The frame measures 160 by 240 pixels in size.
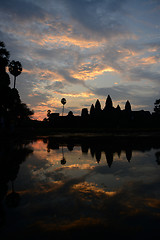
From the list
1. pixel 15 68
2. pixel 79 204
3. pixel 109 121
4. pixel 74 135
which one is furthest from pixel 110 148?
pixel 109 121

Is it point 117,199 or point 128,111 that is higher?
point 128,111

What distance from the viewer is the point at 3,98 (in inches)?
933

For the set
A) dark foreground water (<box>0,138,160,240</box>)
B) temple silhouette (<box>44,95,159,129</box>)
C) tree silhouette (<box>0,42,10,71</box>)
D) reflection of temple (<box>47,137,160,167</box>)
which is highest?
tree silhouette (<box>0,42,10,71</box>)

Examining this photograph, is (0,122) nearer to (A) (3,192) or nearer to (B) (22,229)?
(A) (3,192)

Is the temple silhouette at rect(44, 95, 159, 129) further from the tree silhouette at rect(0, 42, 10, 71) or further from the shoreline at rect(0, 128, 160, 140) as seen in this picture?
the tree silhouette at rect(0, 42, 10, 71)

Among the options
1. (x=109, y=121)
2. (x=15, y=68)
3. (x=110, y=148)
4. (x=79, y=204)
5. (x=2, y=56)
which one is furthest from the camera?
(x=109, y=121)

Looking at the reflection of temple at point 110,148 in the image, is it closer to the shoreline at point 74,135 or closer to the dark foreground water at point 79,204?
the dark foreground water at point 79,204

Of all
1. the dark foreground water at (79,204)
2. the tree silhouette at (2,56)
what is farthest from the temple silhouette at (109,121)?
the dark foreground water at (79,204)

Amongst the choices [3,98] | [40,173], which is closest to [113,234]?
[40,173]

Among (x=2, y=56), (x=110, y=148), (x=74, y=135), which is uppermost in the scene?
(x=2, y=56)

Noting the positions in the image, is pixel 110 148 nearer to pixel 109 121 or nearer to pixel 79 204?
pixel 79 204

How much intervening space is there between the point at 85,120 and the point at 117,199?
64.3 m

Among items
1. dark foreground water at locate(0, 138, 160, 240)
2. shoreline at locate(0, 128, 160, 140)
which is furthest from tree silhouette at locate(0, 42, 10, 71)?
dark foreground water at locate(0, 138, 160, 240)

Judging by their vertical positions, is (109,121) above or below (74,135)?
above
